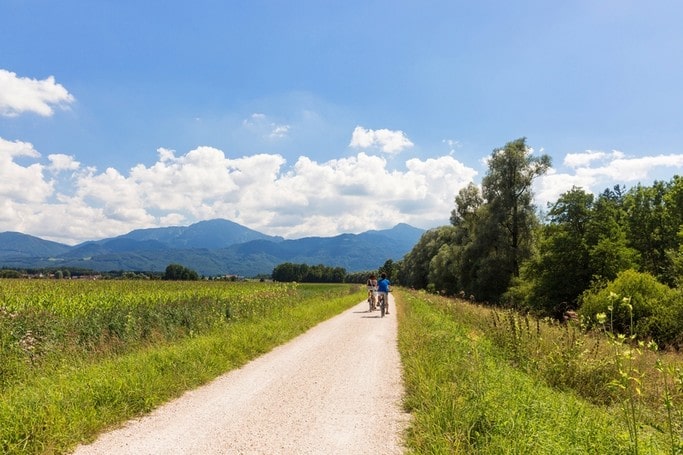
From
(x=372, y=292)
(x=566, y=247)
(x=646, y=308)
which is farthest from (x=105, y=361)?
(x=566, y=247)

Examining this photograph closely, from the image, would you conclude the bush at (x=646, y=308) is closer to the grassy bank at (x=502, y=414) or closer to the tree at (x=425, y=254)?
the grassy bank at (x=502, y=414)

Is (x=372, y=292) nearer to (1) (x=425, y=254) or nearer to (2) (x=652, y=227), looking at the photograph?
(2) (x=652, y=227)

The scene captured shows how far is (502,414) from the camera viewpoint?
5.52 meters

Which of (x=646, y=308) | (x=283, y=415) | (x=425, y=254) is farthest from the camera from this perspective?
(x=425, y=254)

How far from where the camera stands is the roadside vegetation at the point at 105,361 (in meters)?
5.76

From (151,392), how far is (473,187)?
58024 mm

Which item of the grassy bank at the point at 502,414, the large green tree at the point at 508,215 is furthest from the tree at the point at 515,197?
the grassy bank at the point at 502,414

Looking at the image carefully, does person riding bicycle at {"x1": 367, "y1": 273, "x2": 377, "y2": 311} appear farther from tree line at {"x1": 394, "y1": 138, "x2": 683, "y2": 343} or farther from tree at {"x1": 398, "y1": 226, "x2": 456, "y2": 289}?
tree at {"x1": 398, "y1": 226, "x2": 456, "y2": 289}

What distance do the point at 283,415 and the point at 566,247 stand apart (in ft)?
→ 95.0

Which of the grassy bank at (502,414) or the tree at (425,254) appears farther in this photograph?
the tree at (425,254)

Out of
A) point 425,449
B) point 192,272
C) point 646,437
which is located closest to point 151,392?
point 425,449

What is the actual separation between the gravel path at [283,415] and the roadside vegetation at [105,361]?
1.39 ft

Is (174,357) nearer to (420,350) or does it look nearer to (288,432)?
(288,432)

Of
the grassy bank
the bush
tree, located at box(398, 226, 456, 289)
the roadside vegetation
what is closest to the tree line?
the bush
